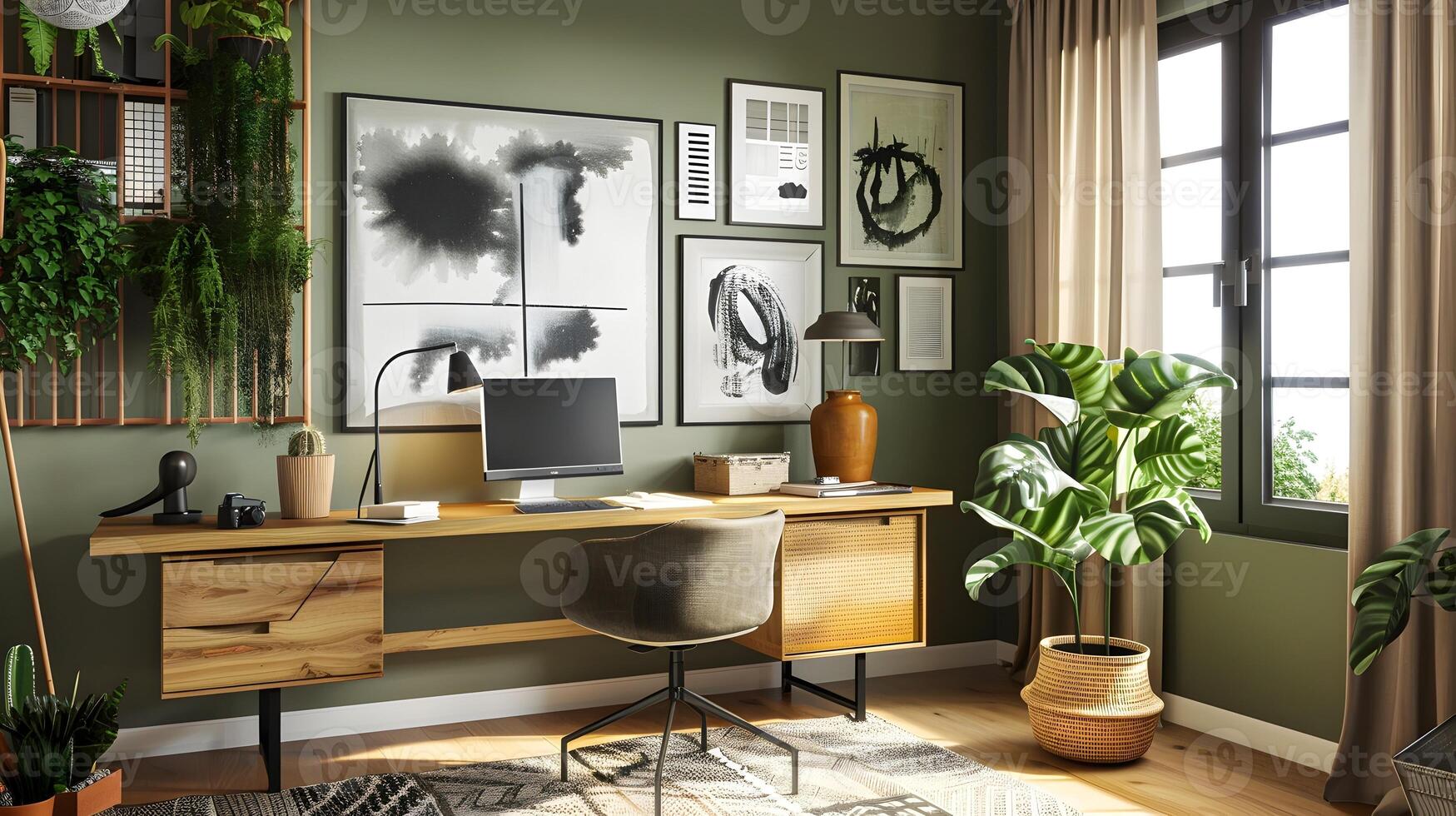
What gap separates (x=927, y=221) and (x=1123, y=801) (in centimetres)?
238

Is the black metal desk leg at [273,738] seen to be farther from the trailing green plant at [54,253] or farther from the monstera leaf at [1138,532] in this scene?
the monstera leaf at [1138,532]

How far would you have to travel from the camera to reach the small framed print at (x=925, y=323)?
4.52 metres

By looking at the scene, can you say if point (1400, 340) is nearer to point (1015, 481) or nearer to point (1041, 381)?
point (1041, 381)

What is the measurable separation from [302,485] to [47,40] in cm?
141

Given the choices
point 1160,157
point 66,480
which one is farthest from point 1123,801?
point 66,480

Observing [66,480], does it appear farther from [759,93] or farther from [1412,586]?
[1412,586]

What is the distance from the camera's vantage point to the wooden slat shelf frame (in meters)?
3.25

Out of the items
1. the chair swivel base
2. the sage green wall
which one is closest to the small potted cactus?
the sage green wall

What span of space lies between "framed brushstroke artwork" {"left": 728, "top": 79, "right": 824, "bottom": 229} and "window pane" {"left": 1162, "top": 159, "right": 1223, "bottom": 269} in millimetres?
1264

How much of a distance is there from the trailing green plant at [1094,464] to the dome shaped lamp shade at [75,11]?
250 centimetres

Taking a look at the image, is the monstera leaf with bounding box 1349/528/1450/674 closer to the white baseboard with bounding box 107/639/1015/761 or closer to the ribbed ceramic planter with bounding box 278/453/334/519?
the white baseboard with bounding box 107/639/1015/761

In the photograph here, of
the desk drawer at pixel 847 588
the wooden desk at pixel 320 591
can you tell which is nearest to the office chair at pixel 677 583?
the wooden desk at pixel 320 591

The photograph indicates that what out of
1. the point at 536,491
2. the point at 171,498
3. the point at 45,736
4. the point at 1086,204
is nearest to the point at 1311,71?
the point at 1086,204

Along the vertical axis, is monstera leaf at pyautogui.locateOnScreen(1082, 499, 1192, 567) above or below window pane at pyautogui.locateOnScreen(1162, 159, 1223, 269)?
below
